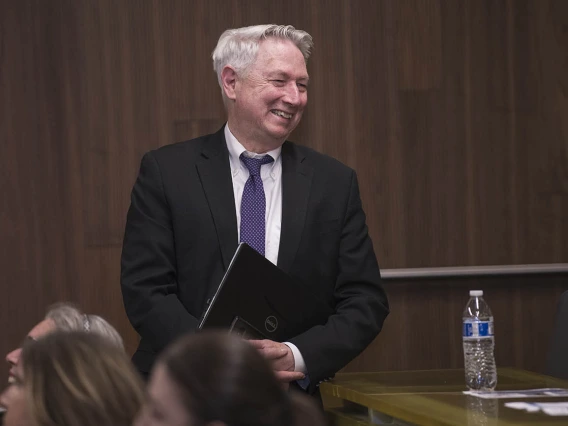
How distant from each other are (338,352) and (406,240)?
3.93ft

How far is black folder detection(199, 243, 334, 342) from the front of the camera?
3.07 metres

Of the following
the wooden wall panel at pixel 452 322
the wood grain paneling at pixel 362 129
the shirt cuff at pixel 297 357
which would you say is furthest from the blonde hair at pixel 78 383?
the wooden wall panel at pixel 452 322

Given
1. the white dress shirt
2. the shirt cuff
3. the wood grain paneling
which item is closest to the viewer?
the shirt cuff


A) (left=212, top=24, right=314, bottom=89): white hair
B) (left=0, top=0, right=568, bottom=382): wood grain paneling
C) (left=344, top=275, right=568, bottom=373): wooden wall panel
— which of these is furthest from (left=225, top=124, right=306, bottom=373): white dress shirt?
(left=344, top=275, right=568, bottom=373): wooden wall panel

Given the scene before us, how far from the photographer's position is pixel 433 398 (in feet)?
9.14

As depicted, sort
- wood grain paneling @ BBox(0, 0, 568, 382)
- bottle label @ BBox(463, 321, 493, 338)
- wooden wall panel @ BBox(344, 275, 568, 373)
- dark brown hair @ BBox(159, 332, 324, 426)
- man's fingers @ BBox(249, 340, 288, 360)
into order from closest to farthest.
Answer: dark brown hair @ BBox(159, 332, 324, 426), bottle label @ BBox(463, 321, 493, 338), man's fingers @ BBox(249, 340, 288, 360), wood grain paneling @ BBox(0, 0, 568, 382), wooden wall panel @ BBox(344, 275, 568, 373)

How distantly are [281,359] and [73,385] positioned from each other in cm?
154

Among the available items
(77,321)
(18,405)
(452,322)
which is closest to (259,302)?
(77,321)

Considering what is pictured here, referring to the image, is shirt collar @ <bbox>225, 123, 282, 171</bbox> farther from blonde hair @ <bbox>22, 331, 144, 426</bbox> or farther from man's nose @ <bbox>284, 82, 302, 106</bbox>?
blonde hair @ <bbox>22, 331, 144, 426</bbox>

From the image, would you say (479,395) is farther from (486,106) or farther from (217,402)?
(486,106)

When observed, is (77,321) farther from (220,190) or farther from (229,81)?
(229,81)

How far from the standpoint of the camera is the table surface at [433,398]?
94.0 inches

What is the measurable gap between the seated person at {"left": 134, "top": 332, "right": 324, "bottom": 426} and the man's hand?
1.68 metres

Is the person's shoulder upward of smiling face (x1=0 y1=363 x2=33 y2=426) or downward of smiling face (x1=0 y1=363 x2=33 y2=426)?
upward
